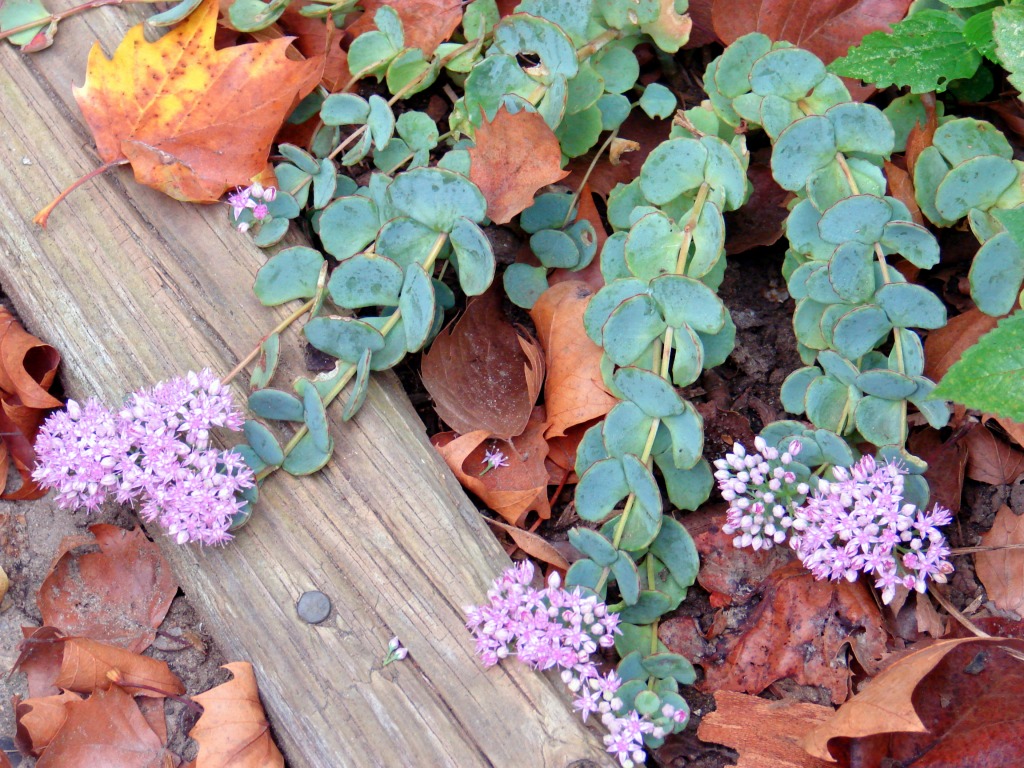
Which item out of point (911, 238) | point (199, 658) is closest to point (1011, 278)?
point (911, 238)

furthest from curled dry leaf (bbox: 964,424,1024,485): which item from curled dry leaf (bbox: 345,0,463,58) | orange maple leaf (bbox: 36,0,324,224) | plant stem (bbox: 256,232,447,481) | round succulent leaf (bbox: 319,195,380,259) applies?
orange maple leaf (bbox: 36,0,324,224)

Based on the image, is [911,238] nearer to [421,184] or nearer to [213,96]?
[421,184]

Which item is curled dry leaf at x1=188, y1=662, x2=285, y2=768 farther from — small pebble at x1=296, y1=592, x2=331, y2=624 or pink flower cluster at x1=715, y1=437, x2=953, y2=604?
pink flower cluster at x1=715, y1=437, x2=953, y2=604

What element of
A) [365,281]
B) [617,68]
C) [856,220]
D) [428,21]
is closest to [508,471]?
[365,281]

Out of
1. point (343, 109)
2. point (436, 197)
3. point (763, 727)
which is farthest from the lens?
point (343, 109)

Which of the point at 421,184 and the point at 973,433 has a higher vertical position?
the point at 421,184

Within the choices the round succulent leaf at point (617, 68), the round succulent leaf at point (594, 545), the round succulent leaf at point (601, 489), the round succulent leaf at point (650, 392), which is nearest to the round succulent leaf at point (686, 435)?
the round succulent leaf at point (650, 392)

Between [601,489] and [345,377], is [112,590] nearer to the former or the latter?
[345,377]
